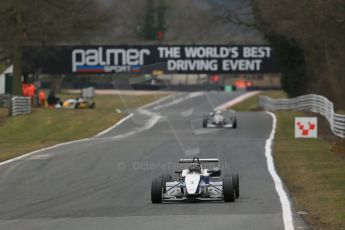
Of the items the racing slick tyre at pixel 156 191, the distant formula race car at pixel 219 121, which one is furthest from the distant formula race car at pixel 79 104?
the racing slick tyre at pixel 156 191

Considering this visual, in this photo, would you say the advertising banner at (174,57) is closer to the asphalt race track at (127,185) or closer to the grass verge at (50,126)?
the grass verge at (50,126)

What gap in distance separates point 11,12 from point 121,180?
28.3 meters

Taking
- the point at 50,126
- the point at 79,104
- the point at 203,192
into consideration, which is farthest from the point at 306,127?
the point at 79,104

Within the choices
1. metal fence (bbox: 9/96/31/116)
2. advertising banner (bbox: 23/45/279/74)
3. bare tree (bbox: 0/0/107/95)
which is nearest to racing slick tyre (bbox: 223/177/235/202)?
metal fence (bbox: 9/96/31/116)

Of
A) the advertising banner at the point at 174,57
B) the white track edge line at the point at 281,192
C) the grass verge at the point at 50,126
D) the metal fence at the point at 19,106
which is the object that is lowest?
the white track edge line at the point at 281,192

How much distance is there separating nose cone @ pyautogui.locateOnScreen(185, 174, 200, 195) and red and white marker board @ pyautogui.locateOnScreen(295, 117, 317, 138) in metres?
15.4

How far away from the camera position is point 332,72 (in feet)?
151

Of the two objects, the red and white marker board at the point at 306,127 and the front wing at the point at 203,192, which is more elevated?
the red and white marker board at the point at 306,127

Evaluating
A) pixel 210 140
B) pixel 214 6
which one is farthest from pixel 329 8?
pixel 214 6

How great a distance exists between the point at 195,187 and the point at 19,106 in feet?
95.6

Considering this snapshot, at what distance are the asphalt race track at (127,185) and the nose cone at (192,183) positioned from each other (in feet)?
0.87

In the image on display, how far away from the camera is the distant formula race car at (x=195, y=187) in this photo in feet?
43.7

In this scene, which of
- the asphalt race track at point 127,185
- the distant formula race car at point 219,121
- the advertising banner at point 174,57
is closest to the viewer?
the asphalt race track at point 127,185

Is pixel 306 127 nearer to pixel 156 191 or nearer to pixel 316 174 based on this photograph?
pixel 316 174
